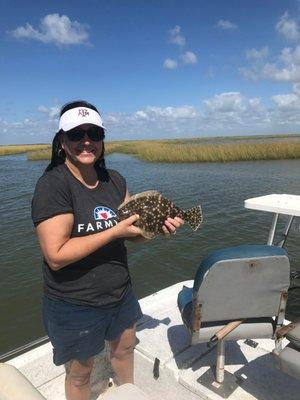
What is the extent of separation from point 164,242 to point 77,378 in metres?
10.3

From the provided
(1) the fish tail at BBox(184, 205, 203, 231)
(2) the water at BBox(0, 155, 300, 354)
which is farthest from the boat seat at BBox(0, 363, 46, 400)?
(2) the water at BBox(0, 155, 300, 354)

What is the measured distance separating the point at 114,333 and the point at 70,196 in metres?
1.24

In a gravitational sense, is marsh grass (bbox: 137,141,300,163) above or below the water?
above

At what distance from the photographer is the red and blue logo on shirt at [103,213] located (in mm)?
2679

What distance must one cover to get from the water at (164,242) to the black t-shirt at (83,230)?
351 cm

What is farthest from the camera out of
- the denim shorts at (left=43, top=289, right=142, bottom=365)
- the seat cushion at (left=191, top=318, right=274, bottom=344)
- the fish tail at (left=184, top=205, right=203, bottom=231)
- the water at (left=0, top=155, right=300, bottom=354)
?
the water at (left=0, top=155, right=300, bottom=354)

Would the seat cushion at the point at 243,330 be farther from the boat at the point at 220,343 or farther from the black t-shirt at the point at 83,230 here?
the black t-shirt at the point at 83,230

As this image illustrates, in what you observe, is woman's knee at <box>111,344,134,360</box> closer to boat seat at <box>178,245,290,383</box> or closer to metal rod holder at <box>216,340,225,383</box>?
boat seat at <box>178,245,290,383</box>

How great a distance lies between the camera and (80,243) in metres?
2.45

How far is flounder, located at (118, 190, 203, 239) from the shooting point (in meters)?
2.84

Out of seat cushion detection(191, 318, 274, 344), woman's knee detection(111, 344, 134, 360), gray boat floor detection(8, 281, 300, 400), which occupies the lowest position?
gray boat floor detection(8, 281, 300, 400)

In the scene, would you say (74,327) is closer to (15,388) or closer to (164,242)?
(15,388)

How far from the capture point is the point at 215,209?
57.7ft

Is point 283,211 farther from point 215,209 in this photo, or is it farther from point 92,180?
point 215,209
